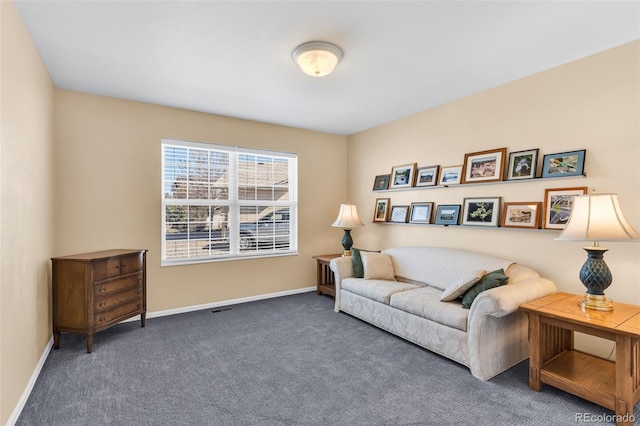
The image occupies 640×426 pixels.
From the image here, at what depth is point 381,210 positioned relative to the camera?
471cm

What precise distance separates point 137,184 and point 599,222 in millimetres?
4426

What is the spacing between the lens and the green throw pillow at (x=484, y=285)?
265 cm

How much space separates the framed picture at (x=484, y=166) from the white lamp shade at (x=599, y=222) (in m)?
1.06

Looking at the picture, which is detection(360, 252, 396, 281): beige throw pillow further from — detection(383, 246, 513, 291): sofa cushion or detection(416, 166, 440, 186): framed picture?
detection(416, 166, 440, 186): framed picture

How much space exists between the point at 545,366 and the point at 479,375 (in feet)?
1.54

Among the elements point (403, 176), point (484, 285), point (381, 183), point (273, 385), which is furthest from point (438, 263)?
point (273, 385)

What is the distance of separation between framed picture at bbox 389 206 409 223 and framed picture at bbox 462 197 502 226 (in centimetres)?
85

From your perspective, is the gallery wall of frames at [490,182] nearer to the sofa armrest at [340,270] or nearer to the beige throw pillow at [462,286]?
the beige throw pillow at [462,286]

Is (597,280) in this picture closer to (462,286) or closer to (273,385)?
(462,286)

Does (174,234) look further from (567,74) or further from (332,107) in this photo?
(567,74)

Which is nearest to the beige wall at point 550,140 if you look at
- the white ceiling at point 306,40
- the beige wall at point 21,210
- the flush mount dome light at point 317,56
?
the white ceiling at point 306,40

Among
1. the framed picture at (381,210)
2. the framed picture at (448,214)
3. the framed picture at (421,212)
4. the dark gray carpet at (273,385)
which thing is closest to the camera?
the dark gray carpet at (273,385)

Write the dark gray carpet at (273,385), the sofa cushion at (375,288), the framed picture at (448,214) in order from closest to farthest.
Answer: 1. the dark gray carpet at (273,385)
2. the sofa cushion at (375,288)
3. the framed picture at (448,214)

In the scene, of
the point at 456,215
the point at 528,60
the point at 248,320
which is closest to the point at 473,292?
the point at 456,215
